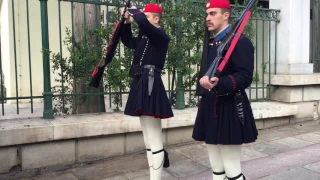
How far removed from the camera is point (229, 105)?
2.59 metres

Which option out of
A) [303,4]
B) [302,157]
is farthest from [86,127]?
[303,4]

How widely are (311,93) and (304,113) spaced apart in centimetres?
42

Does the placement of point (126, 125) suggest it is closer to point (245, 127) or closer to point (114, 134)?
point (114, 134)

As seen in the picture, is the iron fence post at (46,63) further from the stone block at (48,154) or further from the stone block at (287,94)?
the stone block at (287,94)

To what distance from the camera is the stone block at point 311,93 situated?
6.75 m

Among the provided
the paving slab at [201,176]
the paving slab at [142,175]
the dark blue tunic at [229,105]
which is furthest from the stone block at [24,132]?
the dark blue tunic at [229,105]

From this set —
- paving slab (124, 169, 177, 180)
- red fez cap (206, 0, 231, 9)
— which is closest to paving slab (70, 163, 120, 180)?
paving slab (124, 169, 177, 180)

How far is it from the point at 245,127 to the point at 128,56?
2645mm

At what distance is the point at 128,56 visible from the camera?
4.90 meters

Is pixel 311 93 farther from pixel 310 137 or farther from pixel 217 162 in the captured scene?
pixel 217 162

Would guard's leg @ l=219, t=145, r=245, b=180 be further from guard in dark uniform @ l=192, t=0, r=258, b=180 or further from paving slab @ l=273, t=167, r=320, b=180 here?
paving slab @ l=273, t=167, r=320, b=180

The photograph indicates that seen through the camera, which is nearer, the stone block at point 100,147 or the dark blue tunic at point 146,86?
the dark blue tunic at point 146,86

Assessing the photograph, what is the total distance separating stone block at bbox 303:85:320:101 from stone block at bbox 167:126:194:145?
2744 millimetres

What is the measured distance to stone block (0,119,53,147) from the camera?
4059 millimetres
